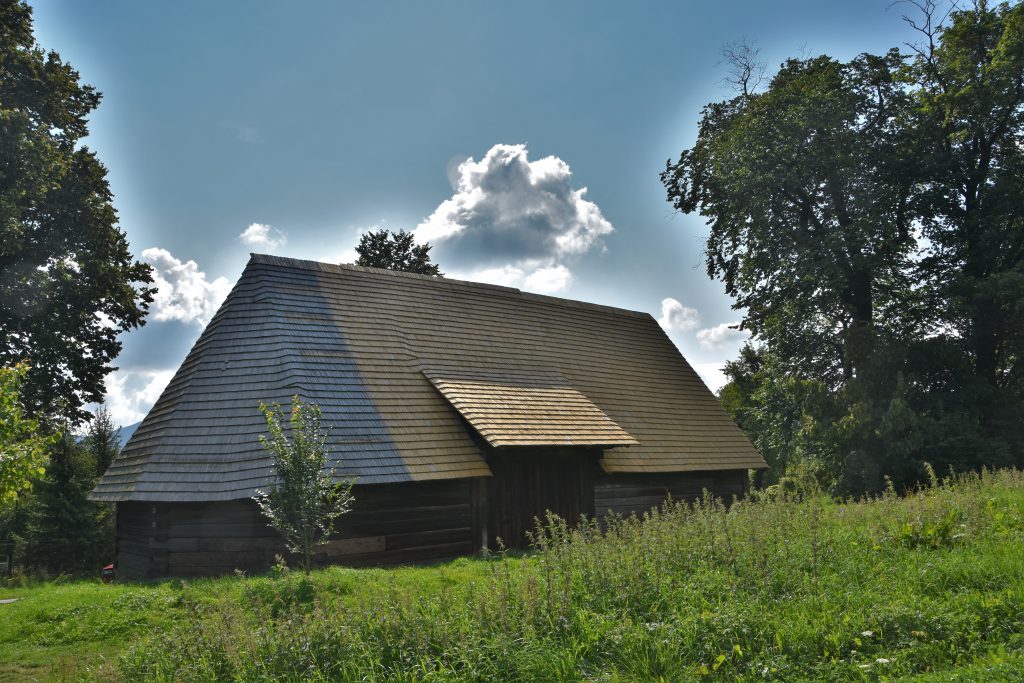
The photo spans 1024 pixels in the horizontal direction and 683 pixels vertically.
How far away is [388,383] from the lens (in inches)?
669

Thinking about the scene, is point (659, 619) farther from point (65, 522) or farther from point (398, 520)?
point (65, 522)

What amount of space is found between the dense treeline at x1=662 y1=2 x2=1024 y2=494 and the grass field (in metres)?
14.9

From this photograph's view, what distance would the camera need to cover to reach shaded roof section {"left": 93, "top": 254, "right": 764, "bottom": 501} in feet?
48.2

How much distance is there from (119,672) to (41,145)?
15.9 meters

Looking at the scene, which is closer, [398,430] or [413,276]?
[398,430]

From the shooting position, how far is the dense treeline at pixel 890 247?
76.2 feet

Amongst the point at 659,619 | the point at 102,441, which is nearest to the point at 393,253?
the point at 102,441

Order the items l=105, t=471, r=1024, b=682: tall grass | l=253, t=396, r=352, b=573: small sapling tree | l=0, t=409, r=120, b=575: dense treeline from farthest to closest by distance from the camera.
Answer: l=0, t=409, r=120, b=575: dense treeline
l=253, t=396, r=352, b=573: small sapling tree
l=105, t=471, r=1024, b=682: tall grass

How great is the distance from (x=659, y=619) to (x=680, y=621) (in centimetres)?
28

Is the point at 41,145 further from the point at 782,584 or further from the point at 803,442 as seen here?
the point at 803,442

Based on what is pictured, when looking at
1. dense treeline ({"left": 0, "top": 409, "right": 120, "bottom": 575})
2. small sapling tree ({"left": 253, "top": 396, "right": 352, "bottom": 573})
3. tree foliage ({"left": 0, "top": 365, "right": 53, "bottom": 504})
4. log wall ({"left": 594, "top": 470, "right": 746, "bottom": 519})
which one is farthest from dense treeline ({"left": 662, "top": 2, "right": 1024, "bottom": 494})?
dense treeline ({"left": 0, "top": 409, "right": 120, "bottom": 575})

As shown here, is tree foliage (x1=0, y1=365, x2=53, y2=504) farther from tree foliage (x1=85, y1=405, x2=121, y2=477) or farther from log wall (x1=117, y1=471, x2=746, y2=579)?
tree foliage (x1=85, y1=405, x2=121, y2=477)

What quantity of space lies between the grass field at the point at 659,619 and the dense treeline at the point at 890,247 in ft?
48.9

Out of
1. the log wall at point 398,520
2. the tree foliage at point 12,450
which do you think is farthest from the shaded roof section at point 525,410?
the tree foliage at point 12,450
